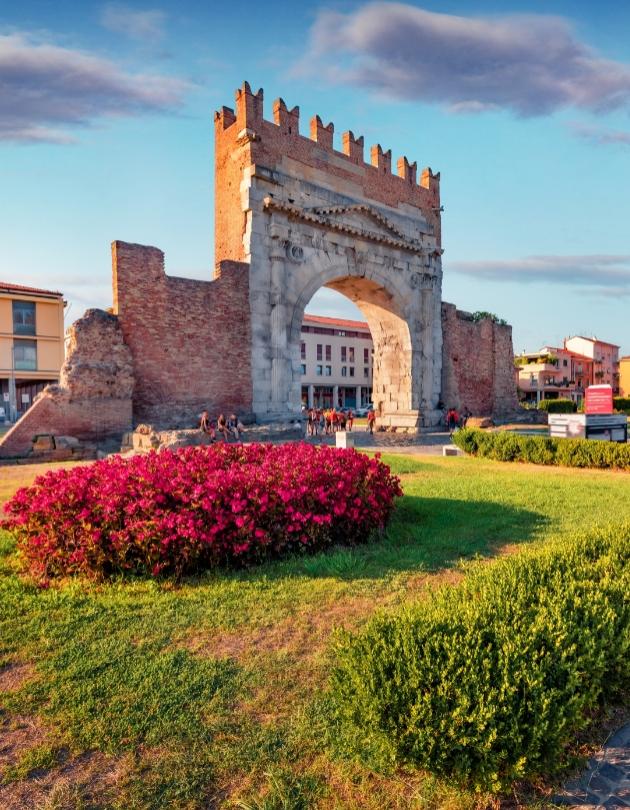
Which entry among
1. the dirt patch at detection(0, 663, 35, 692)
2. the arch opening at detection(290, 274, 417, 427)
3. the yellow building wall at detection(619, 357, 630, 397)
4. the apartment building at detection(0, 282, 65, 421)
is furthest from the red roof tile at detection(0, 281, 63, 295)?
the yellow building wall at detection(619, 357, 630, 397)

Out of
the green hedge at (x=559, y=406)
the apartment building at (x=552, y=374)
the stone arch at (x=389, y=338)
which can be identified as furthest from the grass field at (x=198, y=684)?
the apartment building at (x=552, y=374)

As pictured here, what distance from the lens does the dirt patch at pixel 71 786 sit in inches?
85.7

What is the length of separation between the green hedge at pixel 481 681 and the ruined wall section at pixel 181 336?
14753mm

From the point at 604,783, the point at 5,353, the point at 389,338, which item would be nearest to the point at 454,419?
the point at 389,338

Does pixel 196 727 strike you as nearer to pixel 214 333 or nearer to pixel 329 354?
pixel 214 333

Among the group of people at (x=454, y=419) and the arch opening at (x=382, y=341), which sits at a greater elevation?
the arch opening at (x=382, y=341)

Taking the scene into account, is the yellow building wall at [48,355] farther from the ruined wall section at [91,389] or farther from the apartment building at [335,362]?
the apartment building at [335,362]

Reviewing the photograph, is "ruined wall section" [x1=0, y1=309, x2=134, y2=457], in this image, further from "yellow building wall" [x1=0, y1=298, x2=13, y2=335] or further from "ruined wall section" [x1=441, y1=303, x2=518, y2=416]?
"yellow building wall" [x1=0, y1=298, x2=13, y2=335]

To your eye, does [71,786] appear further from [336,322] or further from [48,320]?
[336,322]

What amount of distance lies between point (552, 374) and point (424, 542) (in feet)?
238

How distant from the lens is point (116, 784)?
2.26 m

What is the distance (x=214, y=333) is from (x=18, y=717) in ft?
51.2

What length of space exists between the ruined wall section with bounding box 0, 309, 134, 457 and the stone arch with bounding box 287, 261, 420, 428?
9170 mm

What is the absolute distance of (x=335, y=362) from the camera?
60656mm
